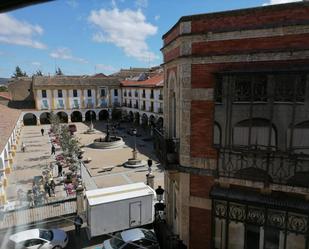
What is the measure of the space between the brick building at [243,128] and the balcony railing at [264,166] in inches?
1.1

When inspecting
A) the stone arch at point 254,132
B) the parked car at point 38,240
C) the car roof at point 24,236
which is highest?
the stone arch at point 254,132

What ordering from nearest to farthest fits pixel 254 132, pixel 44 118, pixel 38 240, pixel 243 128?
pixel 254 132
pixel 243 128
pixel 38 240
pixel 44 118

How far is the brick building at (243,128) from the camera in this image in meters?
7.47

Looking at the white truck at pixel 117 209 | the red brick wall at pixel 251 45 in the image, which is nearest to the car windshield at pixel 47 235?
the white truck at pixel 117 209

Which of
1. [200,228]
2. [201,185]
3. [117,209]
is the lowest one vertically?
[117,209]

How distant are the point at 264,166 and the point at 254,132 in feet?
3.56

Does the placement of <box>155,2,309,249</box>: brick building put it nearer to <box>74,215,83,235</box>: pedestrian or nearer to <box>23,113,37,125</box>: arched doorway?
<box>74,215,83,235</box>: pedestrian

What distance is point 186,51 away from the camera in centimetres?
886

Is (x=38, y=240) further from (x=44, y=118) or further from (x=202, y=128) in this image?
(x=44, y=118)

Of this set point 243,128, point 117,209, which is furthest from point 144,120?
point 243,128

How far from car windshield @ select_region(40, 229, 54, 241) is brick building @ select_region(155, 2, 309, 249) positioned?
6877 mm

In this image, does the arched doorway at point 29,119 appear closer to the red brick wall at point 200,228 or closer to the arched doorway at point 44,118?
the arched doorway at point 44,118

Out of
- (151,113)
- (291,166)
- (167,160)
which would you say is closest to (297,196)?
(291,166)

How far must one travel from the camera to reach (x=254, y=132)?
317 inches
